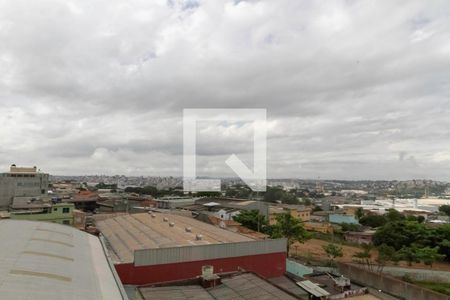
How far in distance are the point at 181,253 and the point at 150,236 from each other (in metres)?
4.08

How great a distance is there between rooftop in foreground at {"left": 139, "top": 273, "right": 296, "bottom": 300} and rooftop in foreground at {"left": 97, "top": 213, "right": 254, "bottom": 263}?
2690mm

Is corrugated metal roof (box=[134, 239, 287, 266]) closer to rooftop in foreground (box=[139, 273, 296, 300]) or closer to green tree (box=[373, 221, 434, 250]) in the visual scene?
rooftop in foreground (box=[139, 273, 296, 300])

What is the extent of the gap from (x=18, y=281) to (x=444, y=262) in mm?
27420

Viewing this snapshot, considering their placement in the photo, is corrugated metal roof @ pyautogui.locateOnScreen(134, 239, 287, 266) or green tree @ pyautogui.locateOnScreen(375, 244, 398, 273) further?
green tree @ pyautogui.locateOnScreen(375, 244, 398, 273)

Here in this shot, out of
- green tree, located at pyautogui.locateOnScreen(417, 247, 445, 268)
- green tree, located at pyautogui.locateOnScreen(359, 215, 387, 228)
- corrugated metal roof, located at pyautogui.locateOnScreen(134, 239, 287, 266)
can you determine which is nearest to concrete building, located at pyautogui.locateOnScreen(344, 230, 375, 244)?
green tree, located at pyautogui.locateOnScreen(359, 215, 387, 228)

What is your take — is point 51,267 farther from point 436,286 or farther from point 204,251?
point 436,286

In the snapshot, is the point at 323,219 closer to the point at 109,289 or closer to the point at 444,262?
the point at 444,262

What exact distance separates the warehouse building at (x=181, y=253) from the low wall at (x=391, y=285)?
4674mm

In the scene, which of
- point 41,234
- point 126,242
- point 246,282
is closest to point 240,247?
point 246,282

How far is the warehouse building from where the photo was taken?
12953 mm

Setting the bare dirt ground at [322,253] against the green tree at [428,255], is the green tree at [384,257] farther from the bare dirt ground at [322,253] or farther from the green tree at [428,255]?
the green tree at [428,255]

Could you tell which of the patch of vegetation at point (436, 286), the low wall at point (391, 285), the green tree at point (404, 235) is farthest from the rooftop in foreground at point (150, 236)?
the green tree at point (404, 235)

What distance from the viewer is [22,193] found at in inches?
1540

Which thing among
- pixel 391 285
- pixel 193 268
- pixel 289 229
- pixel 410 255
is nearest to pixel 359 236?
pixel 410 255
